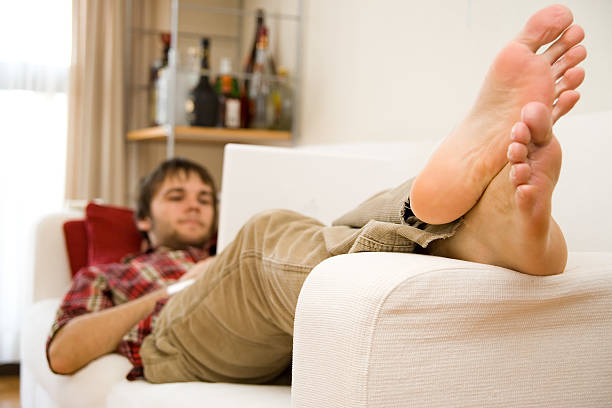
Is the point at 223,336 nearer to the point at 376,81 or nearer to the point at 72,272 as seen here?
the point at 72,272

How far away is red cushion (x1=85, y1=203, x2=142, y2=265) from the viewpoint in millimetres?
1835

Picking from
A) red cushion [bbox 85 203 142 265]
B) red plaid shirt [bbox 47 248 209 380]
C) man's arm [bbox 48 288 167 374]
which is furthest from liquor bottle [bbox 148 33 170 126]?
man's arm [bbox 48 288 167 374]

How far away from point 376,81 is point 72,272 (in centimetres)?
106

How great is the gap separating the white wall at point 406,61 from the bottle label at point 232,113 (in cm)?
25

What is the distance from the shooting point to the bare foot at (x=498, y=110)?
69 cm

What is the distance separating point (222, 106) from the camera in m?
2.50

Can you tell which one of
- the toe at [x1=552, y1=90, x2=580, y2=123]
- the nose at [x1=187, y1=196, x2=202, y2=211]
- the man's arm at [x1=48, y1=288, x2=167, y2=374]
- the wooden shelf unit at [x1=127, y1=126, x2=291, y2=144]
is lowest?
the man's arm at [x1=48, y1=288, x2=167, y2=374]

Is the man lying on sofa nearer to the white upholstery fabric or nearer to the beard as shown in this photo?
the white upholstery fabric

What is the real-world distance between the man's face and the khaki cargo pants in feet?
1.89

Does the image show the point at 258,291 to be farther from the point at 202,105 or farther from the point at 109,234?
the point at 202,105

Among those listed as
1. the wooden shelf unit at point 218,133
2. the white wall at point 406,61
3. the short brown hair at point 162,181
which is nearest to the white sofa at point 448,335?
the white wall at point 406,61

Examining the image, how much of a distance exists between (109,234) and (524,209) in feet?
4.88

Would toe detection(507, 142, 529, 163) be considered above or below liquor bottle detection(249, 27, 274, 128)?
below

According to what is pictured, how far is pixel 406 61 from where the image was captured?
185 centimetres
